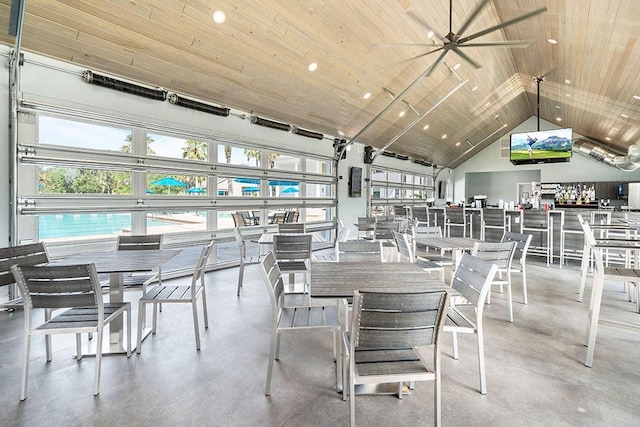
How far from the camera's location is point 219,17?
13.0 ft

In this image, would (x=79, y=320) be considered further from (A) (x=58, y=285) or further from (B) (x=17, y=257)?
(B) (x=17, y=257)

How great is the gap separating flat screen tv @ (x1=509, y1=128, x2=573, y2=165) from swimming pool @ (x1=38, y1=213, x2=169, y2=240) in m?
9.72

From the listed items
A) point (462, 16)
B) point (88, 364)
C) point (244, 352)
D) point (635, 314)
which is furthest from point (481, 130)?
point (88, 364)

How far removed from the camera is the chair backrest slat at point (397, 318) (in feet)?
5.06

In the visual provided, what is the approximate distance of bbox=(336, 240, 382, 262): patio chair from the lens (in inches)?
133

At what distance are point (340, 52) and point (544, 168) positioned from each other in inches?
478

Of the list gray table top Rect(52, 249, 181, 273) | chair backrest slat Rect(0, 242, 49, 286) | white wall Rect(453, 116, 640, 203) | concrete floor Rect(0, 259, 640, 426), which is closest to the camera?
concrete floor Rect(0, 259, 640, 426)

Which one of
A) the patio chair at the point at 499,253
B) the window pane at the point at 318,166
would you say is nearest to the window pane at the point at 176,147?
the window pane at the point at 318,166

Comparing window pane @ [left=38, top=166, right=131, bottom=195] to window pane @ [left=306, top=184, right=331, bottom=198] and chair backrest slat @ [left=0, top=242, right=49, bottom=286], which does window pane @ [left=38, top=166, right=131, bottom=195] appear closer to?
chair backrest slat @ [left=0, top=242, right=49, bottom=286]

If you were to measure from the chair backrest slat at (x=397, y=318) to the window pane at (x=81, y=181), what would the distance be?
4.43 metres

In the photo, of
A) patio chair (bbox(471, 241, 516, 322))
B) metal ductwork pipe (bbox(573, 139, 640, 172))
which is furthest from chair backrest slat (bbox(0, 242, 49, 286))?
metal ductwork pipe (bbox(573, 139, 640, 172))

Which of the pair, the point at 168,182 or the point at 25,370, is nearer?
the point at 25,370

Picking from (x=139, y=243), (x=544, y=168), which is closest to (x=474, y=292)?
(x=139, y=243)

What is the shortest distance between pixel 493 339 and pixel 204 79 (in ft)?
16.6
